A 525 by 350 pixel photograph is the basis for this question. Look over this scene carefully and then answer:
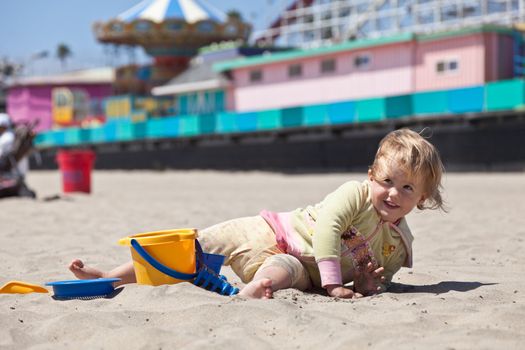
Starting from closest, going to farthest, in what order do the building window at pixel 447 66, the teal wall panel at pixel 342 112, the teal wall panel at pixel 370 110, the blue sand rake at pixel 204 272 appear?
the blue sand rake at pixel 204 272 → the teal wall panel at pixel 370 110 → the teal wall panel at pixel 342 112 → the building window at pixel 447 66

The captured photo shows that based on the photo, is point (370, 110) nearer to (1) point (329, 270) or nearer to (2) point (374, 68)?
(2) point (374, 68)

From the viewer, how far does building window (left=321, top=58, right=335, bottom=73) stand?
26562 mm

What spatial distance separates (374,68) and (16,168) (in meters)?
15.3

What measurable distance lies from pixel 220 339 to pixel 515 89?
51.5 ft

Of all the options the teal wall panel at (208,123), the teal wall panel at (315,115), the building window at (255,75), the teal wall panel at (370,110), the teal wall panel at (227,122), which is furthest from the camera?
the building window at (255,75)

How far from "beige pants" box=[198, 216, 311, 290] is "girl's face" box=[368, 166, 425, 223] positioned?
51cm

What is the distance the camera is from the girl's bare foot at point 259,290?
378 centimetres

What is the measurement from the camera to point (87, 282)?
3.88 metres

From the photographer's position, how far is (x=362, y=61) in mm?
25609

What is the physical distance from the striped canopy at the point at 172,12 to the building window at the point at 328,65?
18.6 metres

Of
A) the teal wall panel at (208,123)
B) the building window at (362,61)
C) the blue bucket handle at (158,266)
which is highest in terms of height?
the building window at (362,61)

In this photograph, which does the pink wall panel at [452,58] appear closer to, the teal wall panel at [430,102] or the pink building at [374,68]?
the pink building at [374,68]

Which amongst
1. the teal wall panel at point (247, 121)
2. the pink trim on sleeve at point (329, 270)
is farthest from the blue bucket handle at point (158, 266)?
the teal wall panel at point (247, 121)

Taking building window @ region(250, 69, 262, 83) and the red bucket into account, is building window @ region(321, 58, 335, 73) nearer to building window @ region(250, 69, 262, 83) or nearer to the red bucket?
building window @ region(250, 69, 262, 83)
